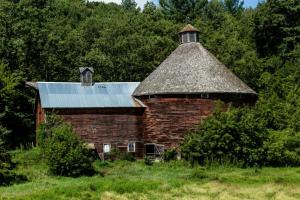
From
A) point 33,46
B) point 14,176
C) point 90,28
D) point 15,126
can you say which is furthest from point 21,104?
point 14,176

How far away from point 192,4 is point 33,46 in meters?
36.2

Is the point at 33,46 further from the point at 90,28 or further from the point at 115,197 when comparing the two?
the point at 115,197

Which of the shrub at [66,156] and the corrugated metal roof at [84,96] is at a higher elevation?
the corrugated metal roof at [84,96]

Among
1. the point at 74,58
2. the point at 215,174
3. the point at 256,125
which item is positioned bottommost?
the point at 215,174

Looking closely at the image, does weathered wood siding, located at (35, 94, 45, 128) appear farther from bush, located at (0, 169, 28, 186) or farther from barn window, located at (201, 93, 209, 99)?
barn window, located at (201, 93, 209, 99)

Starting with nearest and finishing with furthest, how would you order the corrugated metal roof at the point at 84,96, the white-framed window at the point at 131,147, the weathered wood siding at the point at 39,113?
the corrugated metal roof at the point at 84,96, the weathered wood siding at the point at 39,113, the white-framed window at the point at 131,147

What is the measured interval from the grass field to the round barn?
5111mm

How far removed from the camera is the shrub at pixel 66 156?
29797mm

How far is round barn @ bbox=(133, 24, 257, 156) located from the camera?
38375mm

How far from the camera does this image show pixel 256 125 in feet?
115

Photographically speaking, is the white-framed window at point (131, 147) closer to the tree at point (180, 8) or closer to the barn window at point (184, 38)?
the barn window at point (184, 38)

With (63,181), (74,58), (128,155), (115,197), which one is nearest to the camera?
(115,197)

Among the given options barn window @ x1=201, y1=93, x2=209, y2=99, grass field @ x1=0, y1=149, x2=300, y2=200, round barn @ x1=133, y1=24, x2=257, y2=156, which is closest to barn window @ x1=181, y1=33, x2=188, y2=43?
round barn @ x1=133, y1=24, x2=257, y2=156

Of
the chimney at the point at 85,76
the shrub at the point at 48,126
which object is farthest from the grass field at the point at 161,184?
the chimney at the point at 85,76
